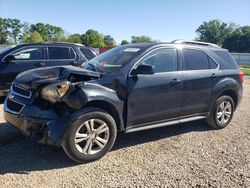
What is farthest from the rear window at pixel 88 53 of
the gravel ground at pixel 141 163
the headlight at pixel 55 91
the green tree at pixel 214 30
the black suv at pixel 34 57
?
the green tree at pixel 214 30

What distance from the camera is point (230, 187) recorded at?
3.73m

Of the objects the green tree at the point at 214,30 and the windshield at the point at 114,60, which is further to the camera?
the green tree at the point at 214,30

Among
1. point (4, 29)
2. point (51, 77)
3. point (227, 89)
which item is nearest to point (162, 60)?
point (227, 89)

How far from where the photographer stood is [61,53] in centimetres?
877

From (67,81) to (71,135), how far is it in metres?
0.77

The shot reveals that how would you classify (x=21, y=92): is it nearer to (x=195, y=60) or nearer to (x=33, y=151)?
(x=33, y=151)

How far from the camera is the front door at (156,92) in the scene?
15.5 feet

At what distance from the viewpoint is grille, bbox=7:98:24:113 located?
→ 425 cm

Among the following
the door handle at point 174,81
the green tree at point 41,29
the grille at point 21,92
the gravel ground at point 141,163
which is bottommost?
the gravel ground at point 141,163

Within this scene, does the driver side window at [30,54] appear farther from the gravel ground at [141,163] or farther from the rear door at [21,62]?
the gravel ground at [141,163]

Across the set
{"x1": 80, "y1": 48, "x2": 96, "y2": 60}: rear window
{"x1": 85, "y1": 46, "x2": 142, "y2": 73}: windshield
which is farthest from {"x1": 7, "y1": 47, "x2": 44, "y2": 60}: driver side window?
{"x1": 85, "y1": 46, "x2": 142, "y2": 73}: windshield

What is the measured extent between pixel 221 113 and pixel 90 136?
3176 mm

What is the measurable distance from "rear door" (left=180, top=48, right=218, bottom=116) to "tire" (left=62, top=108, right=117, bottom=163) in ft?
5.47

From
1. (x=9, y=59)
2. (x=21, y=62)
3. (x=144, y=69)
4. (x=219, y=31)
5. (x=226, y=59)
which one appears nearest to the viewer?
(x=144, y=69)
